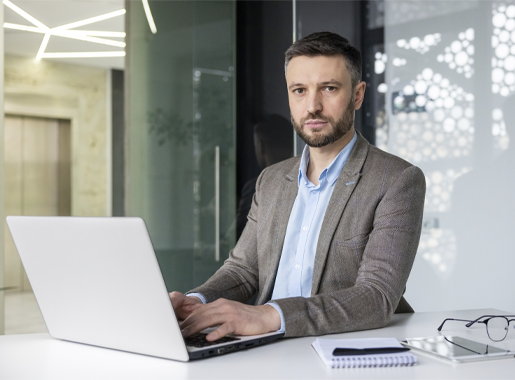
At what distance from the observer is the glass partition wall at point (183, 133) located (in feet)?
12.1

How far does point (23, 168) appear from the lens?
3361 mm

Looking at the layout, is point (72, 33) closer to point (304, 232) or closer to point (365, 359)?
point (304, 232)

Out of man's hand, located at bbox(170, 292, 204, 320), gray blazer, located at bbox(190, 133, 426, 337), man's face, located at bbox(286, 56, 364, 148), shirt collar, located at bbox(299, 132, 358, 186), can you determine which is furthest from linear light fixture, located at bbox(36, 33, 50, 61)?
man's hand, located at bbox(170, 292, 204, 320)

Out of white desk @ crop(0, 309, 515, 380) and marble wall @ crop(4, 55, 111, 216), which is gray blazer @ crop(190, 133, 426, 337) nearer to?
white desk @ crop(0, 309, 515, 380)

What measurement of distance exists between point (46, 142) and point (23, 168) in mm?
278

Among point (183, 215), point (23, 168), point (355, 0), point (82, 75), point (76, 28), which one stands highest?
point (355, 0)

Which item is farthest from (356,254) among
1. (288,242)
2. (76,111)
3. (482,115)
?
(76,111)

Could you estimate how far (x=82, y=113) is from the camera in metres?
3.46

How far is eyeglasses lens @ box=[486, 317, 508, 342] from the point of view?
1.32 meters

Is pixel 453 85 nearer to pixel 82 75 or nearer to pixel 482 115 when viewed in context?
pixel 482 115

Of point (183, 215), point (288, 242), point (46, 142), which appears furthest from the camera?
point (183, 215)

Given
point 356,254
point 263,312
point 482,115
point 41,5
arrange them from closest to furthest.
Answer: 1. point 263,312
2. point 356,254
3. point 482,115
4. point 41,5

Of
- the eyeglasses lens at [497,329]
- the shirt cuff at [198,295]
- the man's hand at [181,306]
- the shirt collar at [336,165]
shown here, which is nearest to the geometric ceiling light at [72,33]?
the shirt collar at [336,165]

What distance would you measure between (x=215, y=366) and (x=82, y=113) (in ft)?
8.95
